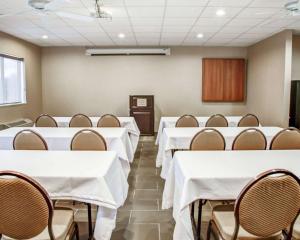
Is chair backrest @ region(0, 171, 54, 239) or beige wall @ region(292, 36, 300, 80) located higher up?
beige wall @ region(292, 36, 300, 80)

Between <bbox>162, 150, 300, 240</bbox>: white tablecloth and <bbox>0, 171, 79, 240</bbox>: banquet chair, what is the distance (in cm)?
87

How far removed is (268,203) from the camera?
1642 mm

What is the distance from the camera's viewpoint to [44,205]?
1.65 meters

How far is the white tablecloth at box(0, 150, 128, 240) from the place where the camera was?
6.57 ft

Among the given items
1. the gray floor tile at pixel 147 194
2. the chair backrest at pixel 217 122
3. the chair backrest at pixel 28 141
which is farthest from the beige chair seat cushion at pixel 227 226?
the chair backrest at pixel 217 122

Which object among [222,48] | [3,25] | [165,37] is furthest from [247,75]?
[3,25]

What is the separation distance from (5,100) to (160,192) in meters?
4.56

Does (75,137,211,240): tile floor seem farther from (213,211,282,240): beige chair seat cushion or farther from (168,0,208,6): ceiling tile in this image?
(168,0,208,6): ceiling tile

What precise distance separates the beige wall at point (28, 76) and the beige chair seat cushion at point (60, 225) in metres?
4.72

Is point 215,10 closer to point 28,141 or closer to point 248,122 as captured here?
point 248,122

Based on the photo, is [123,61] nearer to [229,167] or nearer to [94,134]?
[94,134]

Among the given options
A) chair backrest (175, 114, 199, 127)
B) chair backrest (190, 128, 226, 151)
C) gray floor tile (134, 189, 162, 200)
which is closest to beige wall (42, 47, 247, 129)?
chair backrest (175, 114, 199, 127)

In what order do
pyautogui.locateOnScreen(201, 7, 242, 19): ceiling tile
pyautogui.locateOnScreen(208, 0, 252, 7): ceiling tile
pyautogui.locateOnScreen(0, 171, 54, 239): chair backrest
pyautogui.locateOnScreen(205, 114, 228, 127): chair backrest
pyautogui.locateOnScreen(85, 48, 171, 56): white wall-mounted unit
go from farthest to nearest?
pyautogui.locateOnScreen(85, 48, 171, 56): white wall-mounted unit → pyautogui.locateOnScreen(205, 114, 228, 127): chair backrest → pyautogui.locateOnScreen(201, 7, 242, 19): ceiling tile → pyautogui.locateOnScreen(208, 0, 252, 7): ceiling tile → pyautogui.locateOnScreen(0, 171, 54, 239): chair backrest

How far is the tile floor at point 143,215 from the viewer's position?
8.98 feet
